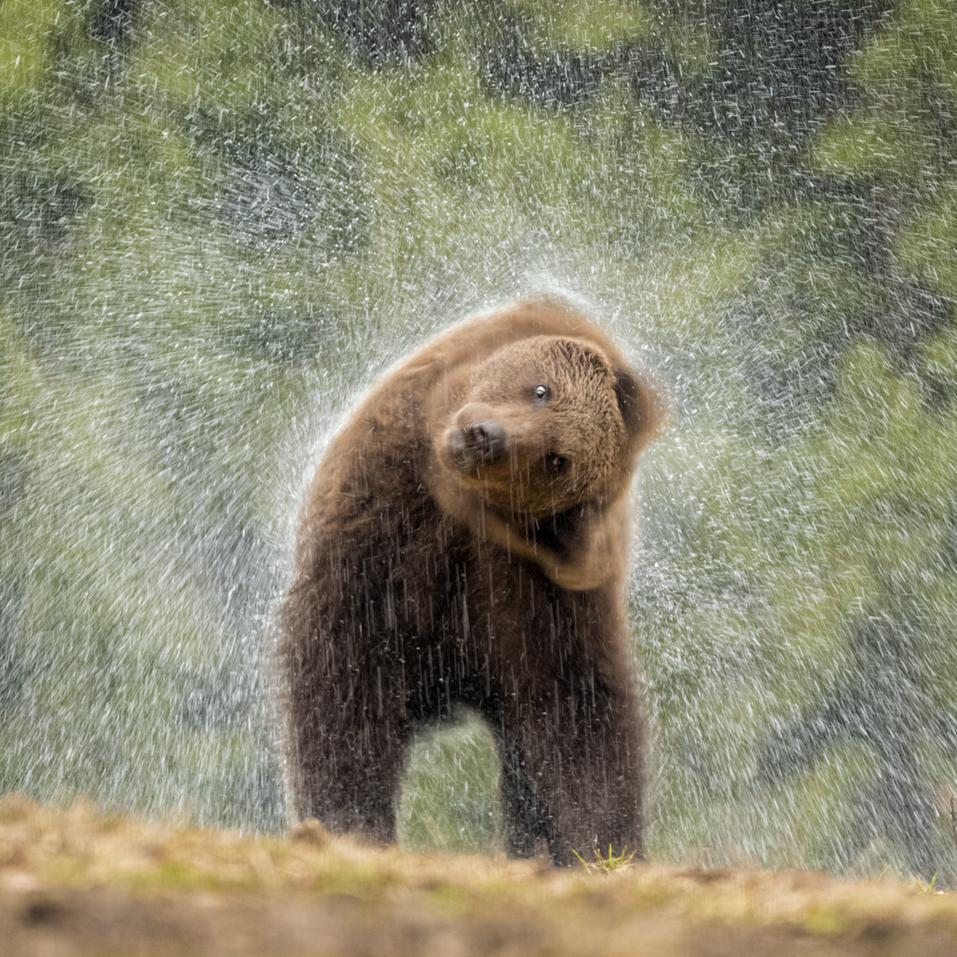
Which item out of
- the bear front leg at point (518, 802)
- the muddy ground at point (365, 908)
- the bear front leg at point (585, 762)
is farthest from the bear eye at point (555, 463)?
the muddy ground at point (365, 908)

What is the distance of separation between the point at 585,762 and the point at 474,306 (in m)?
3.78

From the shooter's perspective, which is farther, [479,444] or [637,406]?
[637,406]

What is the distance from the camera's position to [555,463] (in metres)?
3.55

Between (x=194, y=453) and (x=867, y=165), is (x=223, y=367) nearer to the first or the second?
(x=194, y=453)

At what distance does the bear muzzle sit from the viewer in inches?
131

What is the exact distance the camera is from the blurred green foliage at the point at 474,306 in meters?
7.36

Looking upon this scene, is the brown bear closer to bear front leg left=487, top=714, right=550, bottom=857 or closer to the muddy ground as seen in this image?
bear front leg left=487, top=714, right=550, bottom=857

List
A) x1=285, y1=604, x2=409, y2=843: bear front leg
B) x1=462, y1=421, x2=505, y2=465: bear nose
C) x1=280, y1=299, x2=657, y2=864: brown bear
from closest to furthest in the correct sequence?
x1=462, y1=421, x2=505, y2=465: bear nose, x1=280, y1=299, x2=657, y2=864: brown bear, x1=285, y1=604, x2=409, y2=843: bear front leg

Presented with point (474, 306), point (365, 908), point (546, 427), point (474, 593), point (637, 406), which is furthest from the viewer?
point (474, 306)

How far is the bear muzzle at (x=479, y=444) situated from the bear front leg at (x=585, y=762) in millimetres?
868

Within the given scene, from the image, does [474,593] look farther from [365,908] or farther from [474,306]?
[474,306]

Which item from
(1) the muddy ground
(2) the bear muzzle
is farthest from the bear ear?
(1) the muddy ground

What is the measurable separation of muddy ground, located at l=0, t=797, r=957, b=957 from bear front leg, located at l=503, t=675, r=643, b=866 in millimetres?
1615

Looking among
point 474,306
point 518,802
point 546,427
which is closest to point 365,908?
point 546,427
